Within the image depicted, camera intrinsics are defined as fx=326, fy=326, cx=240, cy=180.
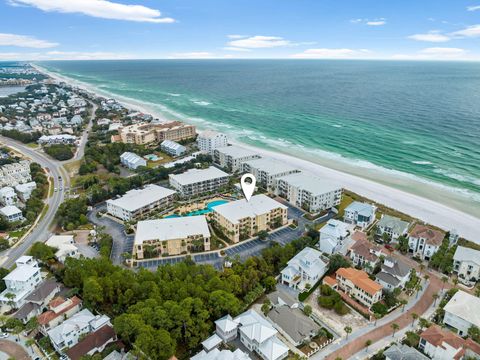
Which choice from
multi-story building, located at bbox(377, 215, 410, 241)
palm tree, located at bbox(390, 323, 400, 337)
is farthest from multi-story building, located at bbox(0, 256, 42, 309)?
multi-story building, located at bbox(377, 215, 410, 241)

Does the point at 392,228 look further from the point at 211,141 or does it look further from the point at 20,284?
the point at 211,141

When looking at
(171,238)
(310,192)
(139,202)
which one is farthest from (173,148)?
(171,238)

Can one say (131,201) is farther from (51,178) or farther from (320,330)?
(320,330)

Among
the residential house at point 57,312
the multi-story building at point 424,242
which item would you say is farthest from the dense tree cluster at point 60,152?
the multi-story building at point 424,242

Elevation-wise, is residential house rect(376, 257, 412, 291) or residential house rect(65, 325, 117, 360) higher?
residential house rect(376, 257, 412, 291)

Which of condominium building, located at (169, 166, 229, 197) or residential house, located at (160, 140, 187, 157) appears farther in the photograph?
residential house, located at (160, 140, 187, 157)

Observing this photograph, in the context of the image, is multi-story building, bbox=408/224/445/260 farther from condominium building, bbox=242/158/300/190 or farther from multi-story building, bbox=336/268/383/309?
condominium building, bbox=242/158/300/190

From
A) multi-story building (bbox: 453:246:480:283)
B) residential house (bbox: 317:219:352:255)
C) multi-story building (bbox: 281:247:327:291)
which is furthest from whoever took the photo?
residential house (bbox: 317:219:352:255)

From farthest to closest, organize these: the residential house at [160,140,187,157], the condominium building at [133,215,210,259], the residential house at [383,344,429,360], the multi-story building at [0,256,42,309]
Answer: the residential house at [160,140,187,157] < the condominium building at [133,215,210,259] < the multi-story building at [0,256,42,309] < the residential house at [383,344,429,360]
